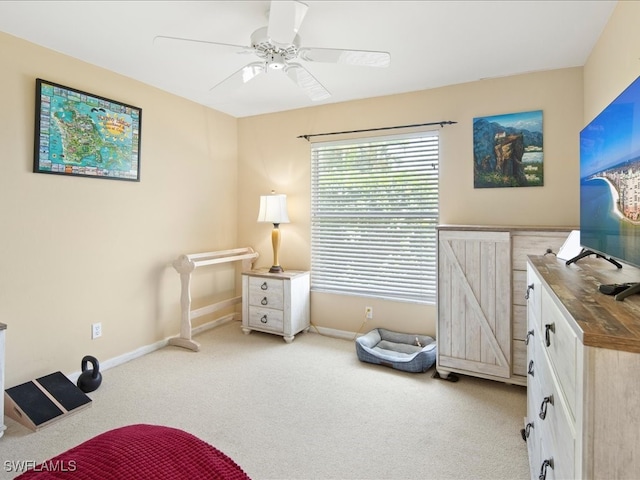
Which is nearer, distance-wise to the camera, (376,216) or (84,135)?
(84,135)

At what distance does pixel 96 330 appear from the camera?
2.97 meters

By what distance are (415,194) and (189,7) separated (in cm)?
236

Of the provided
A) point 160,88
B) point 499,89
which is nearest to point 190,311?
point 160,88

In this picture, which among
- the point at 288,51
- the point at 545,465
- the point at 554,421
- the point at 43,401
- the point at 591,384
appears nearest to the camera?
the point at 591,384

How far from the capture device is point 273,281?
3.77m

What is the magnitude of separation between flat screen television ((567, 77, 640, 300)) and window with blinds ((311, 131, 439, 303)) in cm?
179

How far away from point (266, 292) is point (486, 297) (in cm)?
213

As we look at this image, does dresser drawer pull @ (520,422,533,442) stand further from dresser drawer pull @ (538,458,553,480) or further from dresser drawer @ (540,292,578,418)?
dresser drawer @ (540,292,578,418)

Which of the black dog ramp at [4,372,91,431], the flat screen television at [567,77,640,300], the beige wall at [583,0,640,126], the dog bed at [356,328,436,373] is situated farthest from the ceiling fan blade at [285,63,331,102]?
the black dog ramp at [4,372,91,431]

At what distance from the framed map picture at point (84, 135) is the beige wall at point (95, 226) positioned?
64 mm

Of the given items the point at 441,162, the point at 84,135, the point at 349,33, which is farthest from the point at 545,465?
the point at 84,135

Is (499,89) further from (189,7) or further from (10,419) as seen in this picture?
(10,419)

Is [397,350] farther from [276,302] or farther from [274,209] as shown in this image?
[274,209]

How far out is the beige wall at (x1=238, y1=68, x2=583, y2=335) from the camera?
292 cm
